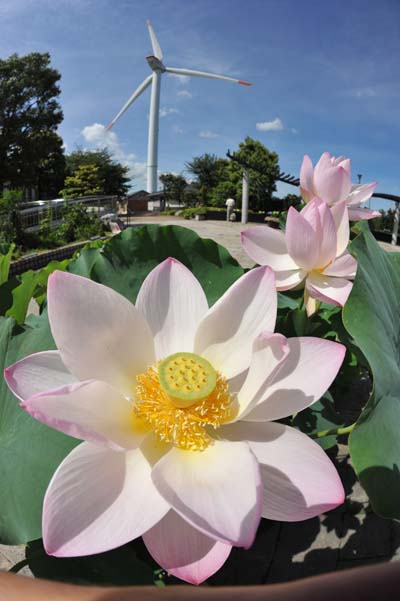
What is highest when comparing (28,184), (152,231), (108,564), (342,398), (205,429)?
(28,184)

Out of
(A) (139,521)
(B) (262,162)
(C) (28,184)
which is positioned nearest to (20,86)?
(C) (28,184)

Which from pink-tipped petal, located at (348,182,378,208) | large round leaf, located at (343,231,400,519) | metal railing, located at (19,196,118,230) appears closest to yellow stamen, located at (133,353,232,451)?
large round leaf, located at (343,231,400,519)

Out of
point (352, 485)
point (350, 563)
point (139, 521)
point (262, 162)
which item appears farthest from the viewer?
point (262, 162)

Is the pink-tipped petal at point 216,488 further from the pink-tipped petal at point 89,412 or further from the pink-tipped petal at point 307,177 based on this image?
the pink-tipped petal at point 307,177

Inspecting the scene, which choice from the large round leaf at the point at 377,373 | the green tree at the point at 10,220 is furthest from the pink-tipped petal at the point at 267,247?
the green tree at the point at 10,220

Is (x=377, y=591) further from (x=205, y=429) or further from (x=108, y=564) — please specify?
(x=108, y=564)

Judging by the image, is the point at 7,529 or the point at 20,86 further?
the point at 20,86

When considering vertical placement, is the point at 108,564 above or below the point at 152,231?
below

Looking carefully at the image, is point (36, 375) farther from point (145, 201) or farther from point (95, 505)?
point (145, 201)
